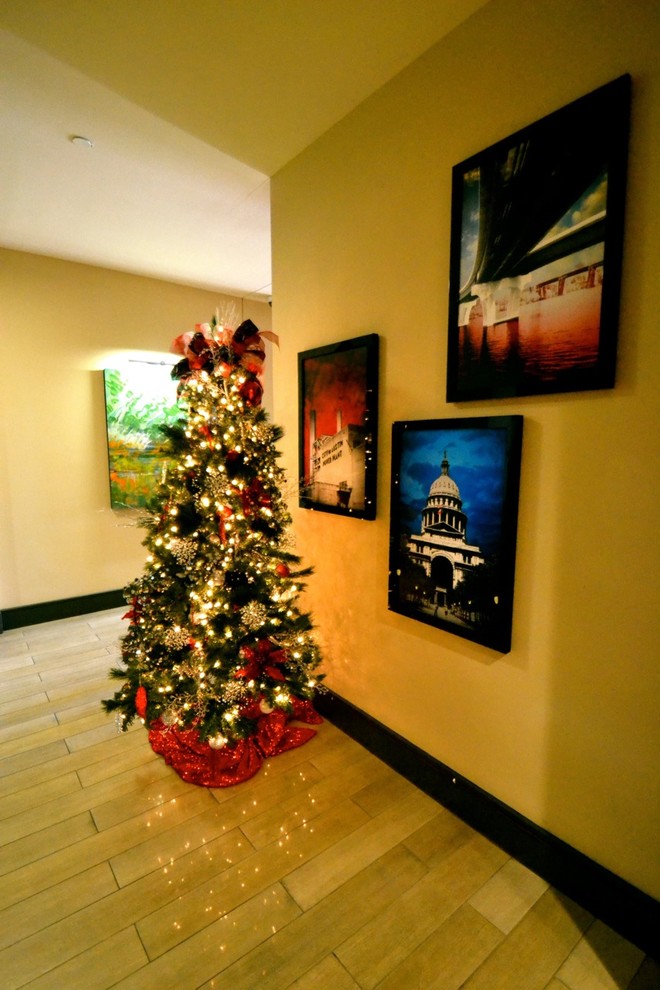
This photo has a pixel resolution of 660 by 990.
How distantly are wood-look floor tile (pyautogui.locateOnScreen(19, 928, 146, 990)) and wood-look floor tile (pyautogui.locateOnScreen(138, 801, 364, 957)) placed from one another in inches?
1.6

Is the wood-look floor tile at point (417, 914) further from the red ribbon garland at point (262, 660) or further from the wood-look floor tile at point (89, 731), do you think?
the wood-look floor tile at point (89, 731)

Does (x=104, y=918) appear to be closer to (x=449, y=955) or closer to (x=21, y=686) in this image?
(x=449, y=955)

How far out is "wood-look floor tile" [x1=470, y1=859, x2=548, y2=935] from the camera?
1.39 m

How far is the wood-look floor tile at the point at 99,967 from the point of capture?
4.00 ft

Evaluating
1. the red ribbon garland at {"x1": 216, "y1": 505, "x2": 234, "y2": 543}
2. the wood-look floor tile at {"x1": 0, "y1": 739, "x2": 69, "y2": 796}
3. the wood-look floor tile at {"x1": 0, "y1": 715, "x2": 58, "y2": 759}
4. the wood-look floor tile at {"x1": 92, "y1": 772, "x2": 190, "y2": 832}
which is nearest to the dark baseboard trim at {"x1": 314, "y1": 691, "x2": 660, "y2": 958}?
the wood-look floor tile at {"x1": 92, "y1": 772, "x2": 190, "y2": 832}

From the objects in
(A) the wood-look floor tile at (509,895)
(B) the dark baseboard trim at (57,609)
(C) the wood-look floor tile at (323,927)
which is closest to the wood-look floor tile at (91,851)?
(C) the wood-look floor tile at (323,927)

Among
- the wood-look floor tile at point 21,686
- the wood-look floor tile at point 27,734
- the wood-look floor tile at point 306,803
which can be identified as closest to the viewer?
the wood-look floor tile at point 306,803

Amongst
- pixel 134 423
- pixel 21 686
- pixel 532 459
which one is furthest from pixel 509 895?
pixel 134 423

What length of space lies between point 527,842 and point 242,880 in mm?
1000

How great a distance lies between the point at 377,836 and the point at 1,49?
3.33m

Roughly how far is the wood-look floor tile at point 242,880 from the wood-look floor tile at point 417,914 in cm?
32

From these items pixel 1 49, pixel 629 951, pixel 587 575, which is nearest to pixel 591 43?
pixel 587 575

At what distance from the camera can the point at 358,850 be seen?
163 centimetres

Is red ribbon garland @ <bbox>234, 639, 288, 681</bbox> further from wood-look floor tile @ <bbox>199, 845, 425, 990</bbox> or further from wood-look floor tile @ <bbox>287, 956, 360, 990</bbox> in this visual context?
wood-look floor tile @ <bbox>287, 956, 360, 990</bbox>
